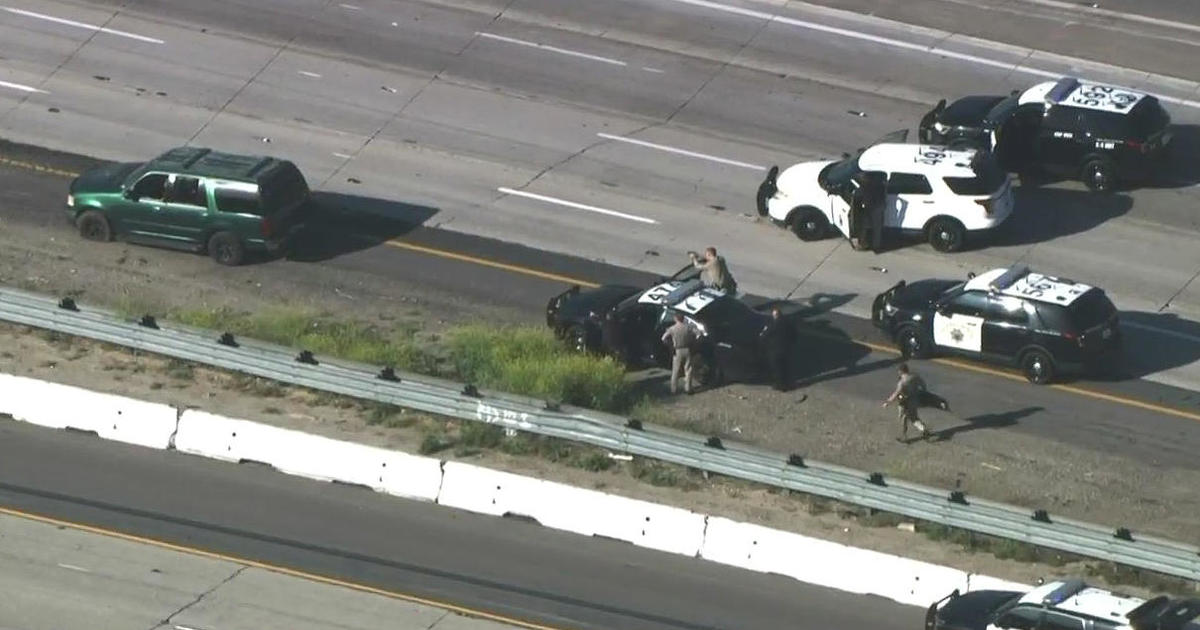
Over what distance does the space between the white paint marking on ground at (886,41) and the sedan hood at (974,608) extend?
805 inches

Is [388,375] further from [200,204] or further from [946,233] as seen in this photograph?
[946,233]

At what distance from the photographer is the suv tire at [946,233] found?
33.7 meters

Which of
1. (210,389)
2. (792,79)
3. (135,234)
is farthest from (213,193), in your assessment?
(792,79)

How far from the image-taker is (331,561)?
77.8ft

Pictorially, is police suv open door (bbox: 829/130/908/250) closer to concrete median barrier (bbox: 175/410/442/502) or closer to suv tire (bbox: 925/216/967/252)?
suv tire (bbox: 925/216/967/252)

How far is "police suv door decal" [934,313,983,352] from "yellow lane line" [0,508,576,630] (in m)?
10.0

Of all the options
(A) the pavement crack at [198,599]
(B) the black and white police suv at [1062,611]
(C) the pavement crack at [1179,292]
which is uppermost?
(B) the black and white police suv at [1062,611]

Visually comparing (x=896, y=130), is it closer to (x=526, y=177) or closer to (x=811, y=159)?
(x=811, y=159)

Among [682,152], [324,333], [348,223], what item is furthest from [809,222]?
[324,333]

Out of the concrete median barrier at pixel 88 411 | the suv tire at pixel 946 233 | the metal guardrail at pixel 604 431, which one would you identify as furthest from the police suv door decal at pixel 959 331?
the concrete median barrier at pixel 88 411

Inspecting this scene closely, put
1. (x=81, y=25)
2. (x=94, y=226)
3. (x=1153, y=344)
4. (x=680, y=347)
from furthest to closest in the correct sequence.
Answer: (x=81, y=25) < (x=94, y=226) < (x=1153, y=344) < (x=680, y=347)

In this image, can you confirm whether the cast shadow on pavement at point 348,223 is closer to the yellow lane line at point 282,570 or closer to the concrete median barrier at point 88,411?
the concrete median barrier at point 88,411

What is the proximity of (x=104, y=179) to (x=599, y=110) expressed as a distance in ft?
32.9

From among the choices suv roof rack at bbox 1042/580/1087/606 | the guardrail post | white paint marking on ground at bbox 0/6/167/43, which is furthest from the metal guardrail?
white paint marking on ground at bbox 0/6/167/43
